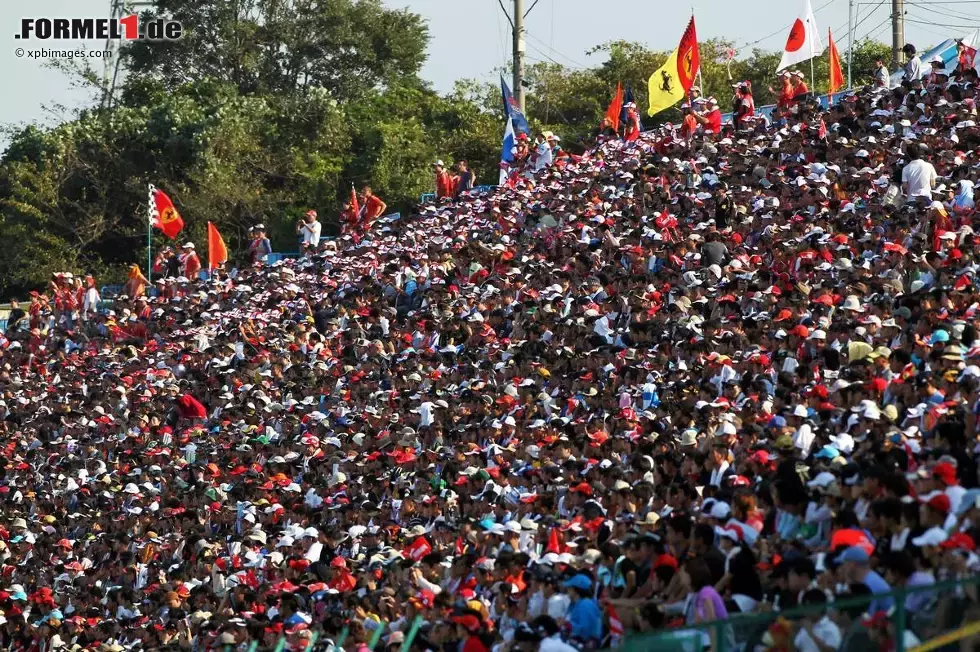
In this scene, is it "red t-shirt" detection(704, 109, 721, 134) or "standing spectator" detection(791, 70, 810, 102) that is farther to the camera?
"red t-shirt" detection(704, 109, 721, 134)

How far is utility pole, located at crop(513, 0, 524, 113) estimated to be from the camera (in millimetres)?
35662

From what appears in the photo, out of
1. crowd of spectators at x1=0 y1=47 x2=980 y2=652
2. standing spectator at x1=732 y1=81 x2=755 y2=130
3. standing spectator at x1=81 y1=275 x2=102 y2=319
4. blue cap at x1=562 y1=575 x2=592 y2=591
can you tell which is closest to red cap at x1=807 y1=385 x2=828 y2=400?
crowd of spectators at x1=0 y1=47 x2=980 y2=652

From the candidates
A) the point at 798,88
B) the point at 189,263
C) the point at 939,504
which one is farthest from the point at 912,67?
the point at 939,504

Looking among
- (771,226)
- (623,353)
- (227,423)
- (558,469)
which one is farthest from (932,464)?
(227,423)

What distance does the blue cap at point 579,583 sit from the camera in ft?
34.8

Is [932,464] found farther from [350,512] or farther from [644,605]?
[350,512]

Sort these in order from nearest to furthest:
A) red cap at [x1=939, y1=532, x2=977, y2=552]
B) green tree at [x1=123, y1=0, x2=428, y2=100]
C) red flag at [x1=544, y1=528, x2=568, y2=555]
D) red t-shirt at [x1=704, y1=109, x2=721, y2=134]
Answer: red cap at [x1=939, y1=532, x2=977, y2=552]
red flag at [x1=544, y1=528, x2=568, y2=555]
red t-shirt at [x1=704, y1=109, x2=721, y2=134]
green tree at [x1=123, y1=0, x2=428, y2=100]

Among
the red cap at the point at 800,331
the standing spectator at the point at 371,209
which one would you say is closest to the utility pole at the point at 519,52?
the standing spectator at the point at 371,209

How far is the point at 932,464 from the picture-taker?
9734 millimetres

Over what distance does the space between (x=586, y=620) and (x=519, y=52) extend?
2746 centimetres

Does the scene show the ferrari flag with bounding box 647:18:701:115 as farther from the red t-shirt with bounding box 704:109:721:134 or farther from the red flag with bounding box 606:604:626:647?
the red flag with bounding box 606:604:626:647

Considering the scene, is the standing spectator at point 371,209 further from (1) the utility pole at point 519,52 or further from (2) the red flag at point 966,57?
(2) the red flag at point 966,57

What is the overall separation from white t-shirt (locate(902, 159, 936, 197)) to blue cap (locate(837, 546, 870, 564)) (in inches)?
441

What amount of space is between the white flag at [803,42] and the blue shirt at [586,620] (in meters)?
19.4
